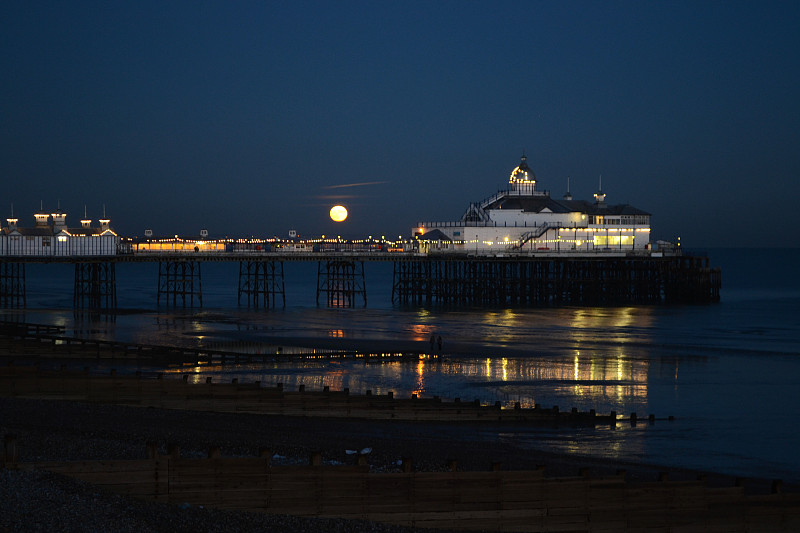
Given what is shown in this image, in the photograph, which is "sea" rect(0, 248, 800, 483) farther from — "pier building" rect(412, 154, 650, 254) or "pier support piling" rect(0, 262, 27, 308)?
"pier building" rect(412, 154, 650, 254)

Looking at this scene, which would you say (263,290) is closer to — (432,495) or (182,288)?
(182,288)

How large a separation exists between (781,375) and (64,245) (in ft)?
186

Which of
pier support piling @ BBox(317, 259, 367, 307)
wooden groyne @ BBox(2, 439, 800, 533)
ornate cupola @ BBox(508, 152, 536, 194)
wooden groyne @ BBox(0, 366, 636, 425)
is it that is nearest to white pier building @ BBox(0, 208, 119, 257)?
pier support piling @ BBox(317, 259, 367, 307)

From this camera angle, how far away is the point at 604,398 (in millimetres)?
30266

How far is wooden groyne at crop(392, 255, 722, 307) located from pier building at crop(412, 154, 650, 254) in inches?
63.6

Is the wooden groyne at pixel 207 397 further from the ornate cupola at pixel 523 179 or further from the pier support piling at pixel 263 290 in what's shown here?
the ornate cupola at pixel 523 179


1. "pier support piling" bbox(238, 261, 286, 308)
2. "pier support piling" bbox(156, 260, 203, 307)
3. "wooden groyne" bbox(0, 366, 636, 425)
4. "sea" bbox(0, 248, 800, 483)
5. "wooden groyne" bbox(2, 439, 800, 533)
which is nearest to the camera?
"wooden groyne" bbox(2, 439, 800, 533)

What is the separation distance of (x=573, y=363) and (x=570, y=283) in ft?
136

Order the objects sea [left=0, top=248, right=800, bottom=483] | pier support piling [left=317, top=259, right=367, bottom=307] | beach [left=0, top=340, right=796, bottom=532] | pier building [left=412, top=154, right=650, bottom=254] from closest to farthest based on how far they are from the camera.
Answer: beach [left=0, top=340, right=796, bottom=532] < sea [left=0, top=248, right=800, bottom=483] < pier support piling [left=317, top=259, right=367, bottom=307] < pier building [left=412, top=154, right=650, bottom=254]

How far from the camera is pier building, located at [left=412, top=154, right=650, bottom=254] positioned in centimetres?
8262

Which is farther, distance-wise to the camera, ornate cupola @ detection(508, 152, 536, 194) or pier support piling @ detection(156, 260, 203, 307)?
ornate cupola @ detection(508, 152, 536, 194)

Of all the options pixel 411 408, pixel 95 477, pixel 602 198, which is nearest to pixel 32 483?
pixel 95 477

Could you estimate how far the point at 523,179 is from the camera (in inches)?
3556

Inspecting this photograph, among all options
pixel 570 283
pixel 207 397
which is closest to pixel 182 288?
pixel 570 283
